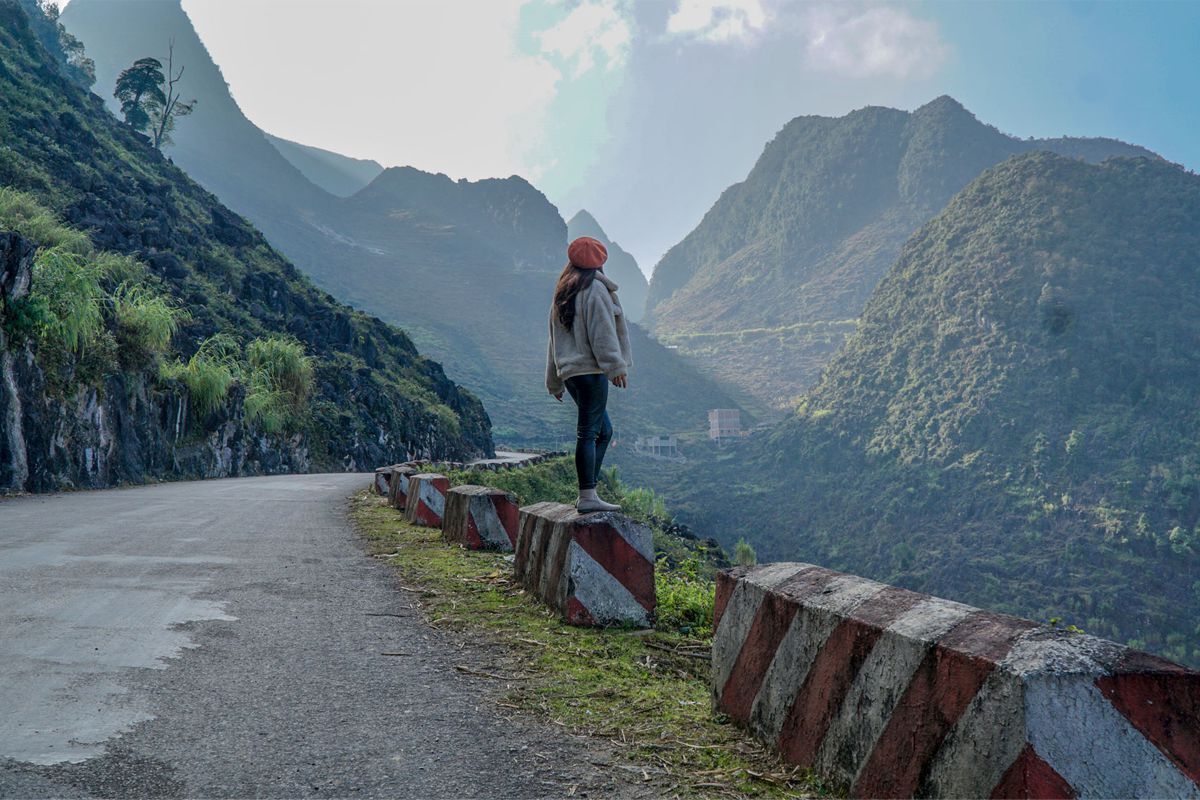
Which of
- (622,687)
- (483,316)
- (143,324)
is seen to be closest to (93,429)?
(143,324)

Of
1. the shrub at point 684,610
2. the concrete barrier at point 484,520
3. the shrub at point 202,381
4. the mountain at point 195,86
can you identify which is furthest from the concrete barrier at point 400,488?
the mountain at point 195,86

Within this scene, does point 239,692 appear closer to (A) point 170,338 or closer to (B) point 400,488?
Result: (B) point 400,488

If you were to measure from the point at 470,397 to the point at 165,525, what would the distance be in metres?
44.0

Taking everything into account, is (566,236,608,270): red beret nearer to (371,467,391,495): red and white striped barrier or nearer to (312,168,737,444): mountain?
(371,467,391,495): red and white striped barrier

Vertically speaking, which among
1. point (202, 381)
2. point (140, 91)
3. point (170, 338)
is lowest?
point (202, 381)

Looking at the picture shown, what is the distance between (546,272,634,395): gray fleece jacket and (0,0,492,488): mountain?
404 inches

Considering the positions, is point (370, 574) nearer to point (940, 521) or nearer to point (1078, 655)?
point (1078, 655)

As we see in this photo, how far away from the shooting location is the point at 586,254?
5625 mm

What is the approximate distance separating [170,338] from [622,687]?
18994mm

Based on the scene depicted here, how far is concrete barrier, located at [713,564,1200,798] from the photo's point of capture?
189cm

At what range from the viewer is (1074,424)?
304ft

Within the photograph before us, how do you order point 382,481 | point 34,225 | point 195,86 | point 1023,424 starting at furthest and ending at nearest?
1. point 195,86
2. point 1023,424
3. point 34,225
4. point 382,481

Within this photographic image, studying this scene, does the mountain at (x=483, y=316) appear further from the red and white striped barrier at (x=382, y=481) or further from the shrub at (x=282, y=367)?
the red and white striped barrier at (x=382, y=481)

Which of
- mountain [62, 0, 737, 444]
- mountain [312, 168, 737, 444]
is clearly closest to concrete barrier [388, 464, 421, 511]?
mountain [312, 168, 737, 444]
